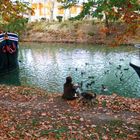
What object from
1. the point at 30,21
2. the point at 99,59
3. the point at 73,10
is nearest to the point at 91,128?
the point at 99,59

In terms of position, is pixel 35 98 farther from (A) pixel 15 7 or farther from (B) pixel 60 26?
(B) pixel 60 26

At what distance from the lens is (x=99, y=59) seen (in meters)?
35.2

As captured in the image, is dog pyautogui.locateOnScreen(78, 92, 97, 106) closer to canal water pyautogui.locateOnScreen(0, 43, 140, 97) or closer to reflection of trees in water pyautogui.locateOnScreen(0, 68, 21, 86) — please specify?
canal water pyautogui.locateOnScreen(0, 43, 140, 97)

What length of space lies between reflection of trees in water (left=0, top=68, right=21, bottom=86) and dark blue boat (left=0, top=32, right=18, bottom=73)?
19.8 inches

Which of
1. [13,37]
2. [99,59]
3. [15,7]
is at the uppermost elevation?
[15,7]

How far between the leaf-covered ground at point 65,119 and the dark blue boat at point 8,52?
42.5 feet

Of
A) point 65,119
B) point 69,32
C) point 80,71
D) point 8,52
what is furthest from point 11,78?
point 69,32

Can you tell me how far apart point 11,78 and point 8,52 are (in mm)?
3824

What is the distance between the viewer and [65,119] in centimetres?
1380

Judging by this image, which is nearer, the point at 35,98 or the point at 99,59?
the point at 35,98

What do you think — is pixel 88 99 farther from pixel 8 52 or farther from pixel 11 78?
pixel 8 52

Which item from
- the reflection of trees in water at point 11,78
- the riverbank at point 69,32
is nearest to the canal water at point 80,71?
the reflection of trees in water at point 11,78

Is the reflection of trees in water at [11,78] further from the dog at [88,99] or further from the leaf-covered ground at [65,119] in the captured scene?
the dog at [88,99]

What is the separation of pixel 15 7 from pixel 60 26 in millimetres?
43391
